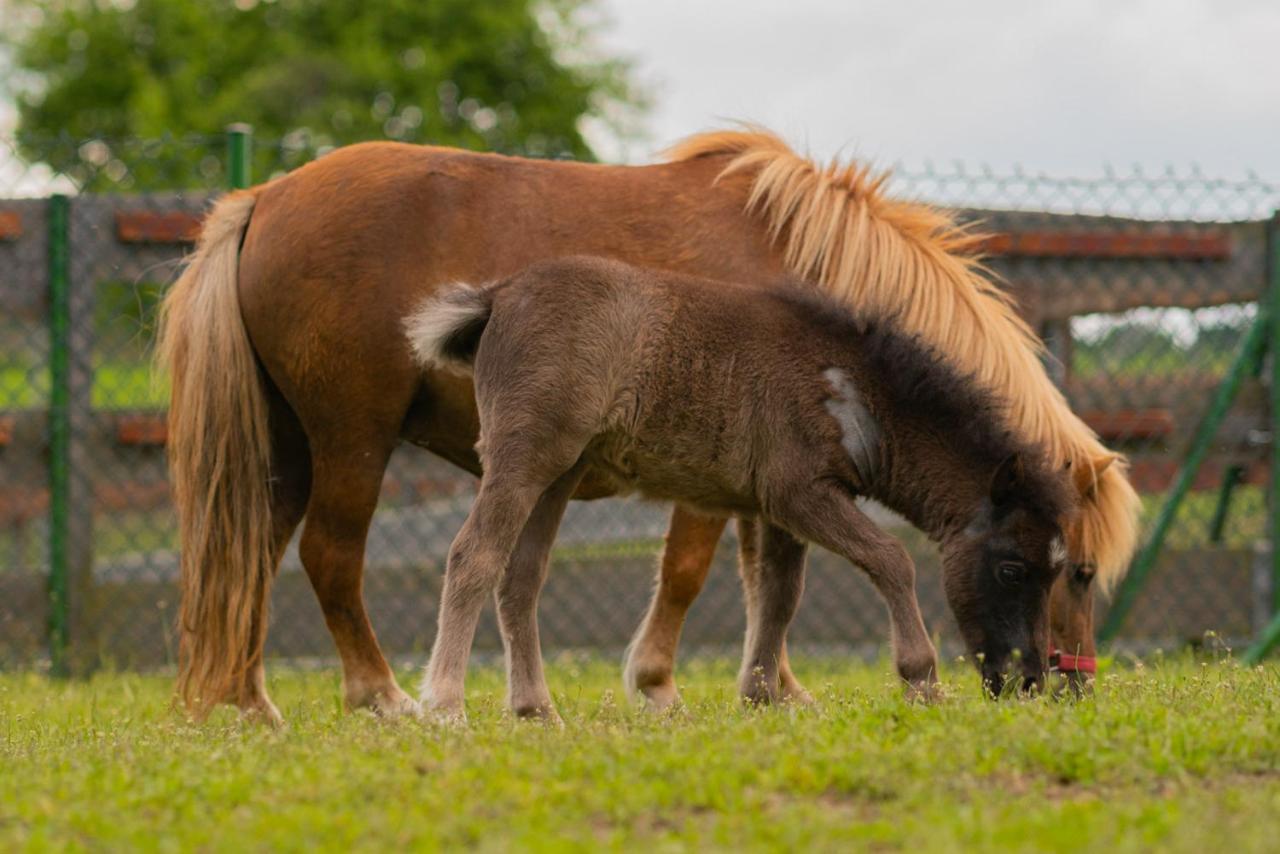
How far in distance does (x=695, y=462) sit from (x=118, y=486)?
4.07 metres

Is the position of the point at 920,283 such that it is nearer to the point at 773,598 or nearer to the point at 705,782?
the point at 773,598

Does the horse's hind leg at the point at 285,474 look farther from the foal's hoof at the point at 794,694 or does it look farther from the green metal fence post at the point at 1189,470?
the green metal fence post at the point at 1189,470

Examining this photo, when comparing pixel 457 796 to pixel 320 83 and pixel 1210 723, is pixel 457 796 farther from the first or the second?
pixel 320 83

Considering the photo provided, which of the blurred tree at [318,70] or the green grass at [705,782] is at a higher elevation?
the blurred tree at [318,70]

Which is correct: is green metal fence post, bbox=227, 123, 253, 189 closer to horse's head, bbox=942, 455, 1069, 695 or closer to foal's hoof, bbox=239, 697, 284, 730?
foal's hoof, bbox=239, 697, 284, 730

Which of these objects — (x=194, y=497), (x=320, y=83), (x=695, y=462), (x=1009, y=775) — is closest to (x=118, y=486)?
(x=194, y=497)

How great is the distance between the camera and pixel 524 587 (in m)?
5.17

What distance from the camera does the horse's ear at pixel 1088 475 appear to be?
5.37 meters

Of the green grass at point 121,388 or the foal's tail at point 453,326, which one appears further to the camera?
the green grass at point 121,388

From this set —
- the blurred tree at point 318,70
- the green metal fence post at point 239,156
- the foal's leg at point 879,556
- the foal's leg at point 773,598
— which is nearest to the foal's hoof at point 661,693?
the foal's leg at point 773,598

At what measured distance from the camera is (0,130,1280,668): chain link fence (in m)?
7.71

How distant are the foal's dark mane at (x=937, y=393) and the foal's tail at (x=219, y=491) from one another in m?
2.24

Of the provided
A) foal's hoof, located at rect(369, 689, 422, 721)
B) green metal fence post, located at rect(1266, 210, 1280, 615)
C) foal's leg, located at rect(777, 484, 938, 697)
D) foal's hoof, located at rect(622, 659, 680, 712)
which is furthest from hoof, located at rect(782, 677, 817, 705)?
green metal fence post, located at rect(1266, 210, 1280, 615)

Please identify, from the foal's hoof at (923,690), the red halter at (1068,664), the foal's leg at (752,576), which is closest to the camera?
the foal's hoof at (923,690)
